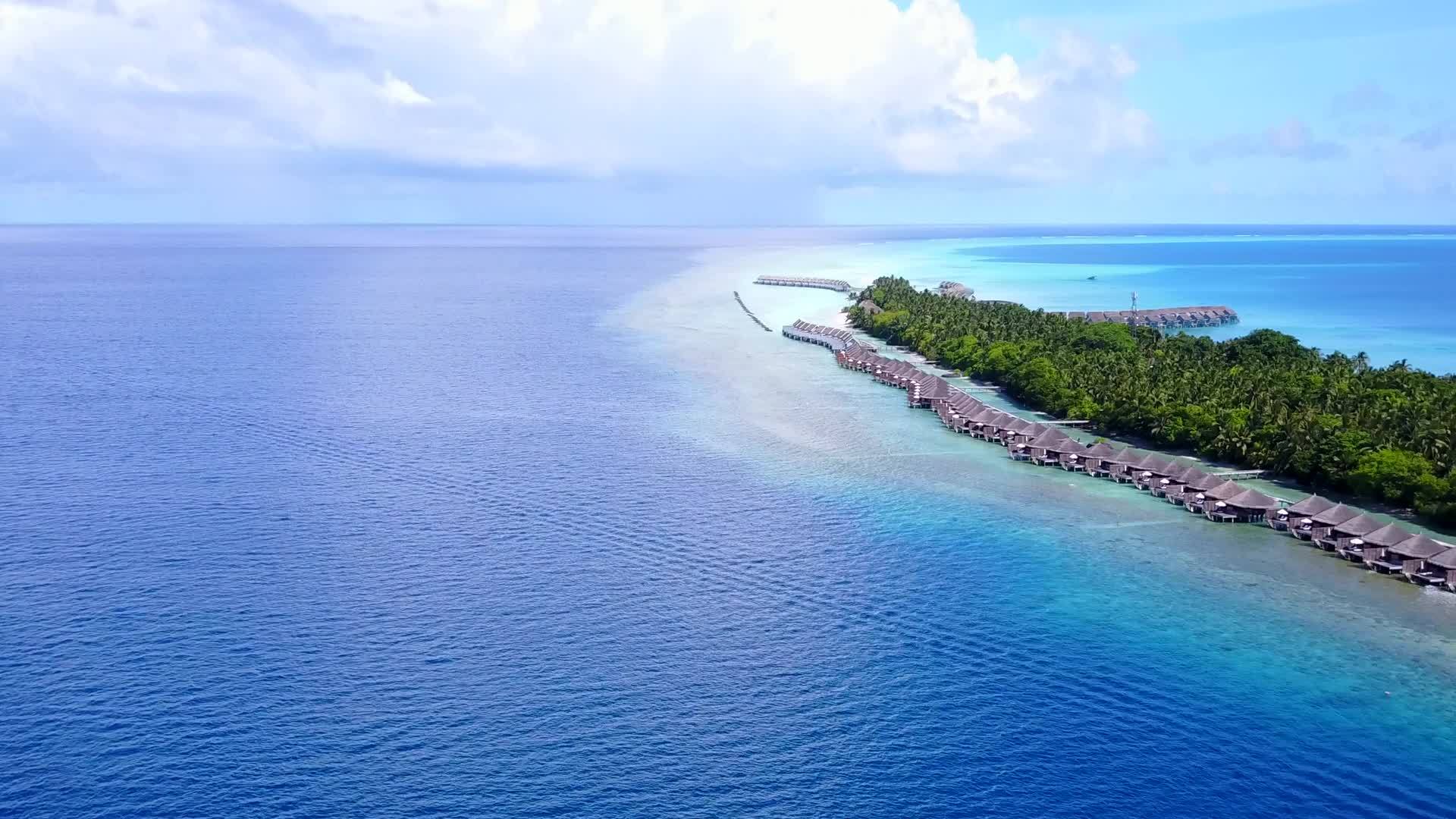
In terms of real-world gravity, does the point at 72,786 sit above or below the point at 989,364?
below

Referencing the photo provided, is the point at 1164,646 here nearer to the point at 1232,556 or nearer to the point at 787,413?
the point at 1232,556

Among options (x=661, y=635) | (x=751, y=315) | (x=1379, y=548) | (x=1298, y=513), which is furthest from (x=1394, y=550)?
(x=751, y=315)

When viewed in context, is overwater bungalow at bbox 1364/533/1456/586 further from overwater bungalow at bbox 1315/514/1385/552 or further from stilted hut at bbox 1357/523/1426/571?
overwater bungalow at bbox 1315/514/1385/552

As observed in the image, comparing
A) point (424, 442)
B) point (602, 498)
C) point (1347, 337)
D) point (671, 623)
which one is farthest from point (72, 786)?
point (1347, 337)

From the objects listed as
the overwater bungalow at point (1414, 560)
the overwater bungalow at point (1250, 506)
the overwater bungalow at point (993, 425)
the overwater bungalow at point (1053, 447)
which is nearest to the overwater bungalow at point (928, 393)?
the overwater bungalow at point (993, 425)

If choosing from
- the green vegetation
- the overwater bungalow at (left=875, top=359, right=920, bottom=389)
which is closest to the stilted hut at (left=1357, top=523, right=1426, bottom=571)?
the green vegetation

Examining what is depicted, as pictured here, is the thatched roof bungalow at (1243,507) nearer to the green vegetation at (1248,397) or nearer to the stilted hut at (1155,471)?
the stilted hut at (1155,471)
